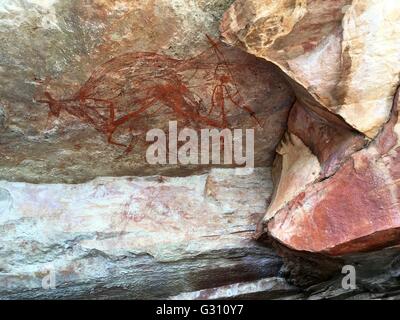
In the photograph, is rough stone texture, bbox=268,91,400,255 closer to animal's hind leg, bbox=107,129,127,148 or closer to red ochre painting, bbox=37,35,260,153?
red ochre painting, bbox=37,35,260,153

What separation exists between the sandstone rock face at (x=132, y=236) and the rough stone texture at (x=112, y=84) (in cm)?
13

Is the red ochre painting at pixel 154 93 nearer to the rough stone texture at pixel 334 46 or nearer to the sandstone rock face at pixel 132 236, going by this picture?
the rough stone texture at pixel 334 46

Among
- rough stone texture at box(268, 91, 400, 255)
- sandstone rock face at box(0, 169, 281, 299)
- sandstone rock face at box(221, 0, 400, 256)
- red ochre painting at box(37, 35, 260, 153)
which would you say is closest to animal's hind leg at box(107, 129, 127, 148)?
red ochre painting at box(37, 35, 260, 153)

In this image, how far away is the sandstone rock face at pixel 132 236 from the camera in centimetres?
264

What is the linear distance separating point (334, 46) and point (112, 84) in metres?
1.13

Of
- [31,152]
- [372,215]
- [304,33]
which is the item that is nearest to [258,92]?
[304,33]

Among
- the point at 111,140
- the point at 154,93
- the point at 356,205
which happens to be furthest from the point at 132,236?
the point at 356,205

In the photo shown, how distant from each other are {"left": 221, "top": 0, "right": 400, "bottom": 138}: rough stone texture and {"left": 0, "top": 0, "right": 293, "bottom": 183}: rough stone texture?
0.79 feet

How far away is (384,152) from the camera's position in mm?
2047

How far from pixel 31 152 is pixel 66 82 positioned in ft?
1.76

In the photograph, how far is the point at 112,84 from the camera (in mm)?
2408

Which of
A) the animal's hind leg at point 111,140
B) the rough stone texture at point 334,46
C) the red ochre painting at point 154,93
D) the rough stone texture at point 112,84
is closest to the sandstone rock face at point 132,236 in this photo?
the rough stone texture at point 112,84

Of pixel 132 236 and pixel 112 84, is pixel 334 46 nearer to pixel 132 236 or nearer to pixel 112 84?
pixel 112 84

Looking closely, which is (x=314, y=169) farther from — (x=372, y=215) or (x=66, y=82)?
(x=66, y=82)
